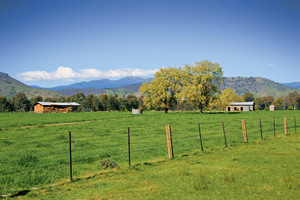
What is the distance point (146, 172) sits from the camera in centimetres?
1221

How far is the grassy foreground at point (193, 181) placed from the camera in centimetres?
873

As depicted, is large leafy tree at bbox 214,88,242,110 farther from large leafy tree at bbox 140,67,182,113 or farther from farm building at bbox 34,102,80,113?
farm building at bbox 34,102,80,113

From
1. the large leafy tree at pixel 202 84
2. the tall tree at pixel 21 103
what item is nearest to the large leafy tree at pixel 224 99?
the large leafy tree at pixel 202 84

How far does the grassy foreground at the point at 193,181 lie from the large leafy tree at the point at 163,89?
210 feet

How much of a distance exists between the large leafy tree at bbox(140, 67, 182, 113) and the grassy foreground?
210 feet

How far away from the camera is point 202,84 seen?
7519 centimetres

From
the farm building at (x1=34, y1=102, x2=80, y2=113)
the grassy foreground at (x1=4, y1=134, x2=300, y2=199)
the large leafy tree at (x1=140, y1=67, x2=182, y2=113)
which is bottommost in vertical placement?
the grassy foreground at (x1=4, y1=134, x2=300, y2=199)

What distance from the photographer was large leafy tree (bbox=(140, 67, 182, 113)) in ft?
259

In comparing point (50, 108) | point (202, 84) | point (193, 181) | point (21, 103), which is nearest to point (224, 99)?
point (202, 84)

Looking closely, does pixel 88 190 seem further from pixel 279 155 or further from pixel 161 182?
pixel 279 155

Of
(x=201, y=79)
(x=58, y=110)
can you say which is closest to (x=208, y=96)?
(x=201, y=79)

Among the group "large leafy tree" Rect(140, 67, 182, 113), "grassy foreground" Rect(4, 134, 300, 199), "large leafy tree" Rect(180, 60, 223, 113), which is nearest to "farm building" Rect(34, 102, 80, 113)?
"large leafy tree" Rect(140, 67, 182, 113)

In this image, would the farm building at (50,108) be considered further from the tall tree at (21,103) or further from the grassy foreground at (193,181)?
the grassy foreground at (193,181)

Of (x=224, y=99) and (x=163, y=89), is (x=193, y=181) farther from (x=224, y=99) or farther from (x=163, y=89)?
(x=224, y=99)
